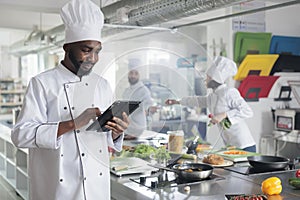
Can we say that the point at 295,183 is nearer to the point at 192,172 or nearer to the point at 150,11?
the point at 192,172

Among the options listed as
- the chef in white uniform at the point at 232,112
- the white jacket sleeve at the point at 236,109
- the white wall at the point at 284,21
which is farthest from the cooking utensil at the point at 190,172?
the white wall at the point at 284,21

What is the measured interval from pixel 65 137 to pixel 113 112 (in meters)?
0.26

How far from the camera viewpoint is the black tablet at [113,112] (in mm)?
1591

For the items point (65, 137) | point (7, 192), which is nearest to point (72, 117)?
point (65, 137)

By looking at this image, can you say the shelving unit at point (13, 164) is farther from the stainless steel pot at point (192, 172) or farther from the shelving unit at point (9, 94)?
the stainless steel pot at point (192, 172)

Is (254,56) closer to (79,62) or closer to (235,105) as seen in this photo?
(235,105)

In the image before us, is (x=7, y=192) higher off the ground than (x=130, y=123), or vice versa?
(x=130, y=123)

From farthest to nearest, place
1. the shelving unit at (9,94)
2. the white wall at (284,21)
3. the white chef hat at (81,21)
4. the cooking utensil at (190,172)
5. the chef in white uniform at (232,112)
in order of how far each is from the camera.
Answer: the shelving unit at (9,94), the white wall at (284,21), the chef in white uniform at (232,112), the cooking utensil at (190,172), the white chef hat at (81,21)

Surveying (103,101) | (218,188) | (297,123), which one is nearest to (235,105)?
(297,123)

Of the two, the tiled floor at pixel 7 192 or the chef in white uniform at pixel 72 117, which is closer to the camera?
the chef in white uniform at pixel 72 117

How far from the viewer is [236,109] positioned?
3.32 m

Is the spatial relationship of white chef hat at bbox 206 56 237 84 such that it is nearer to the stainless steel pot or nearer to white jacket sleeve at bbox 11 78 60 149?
the stainless steel pot

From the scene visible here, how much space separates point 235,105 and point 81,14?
1914 mm

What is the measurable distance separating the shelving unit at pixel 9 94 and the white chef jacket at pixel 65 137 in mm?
3944
